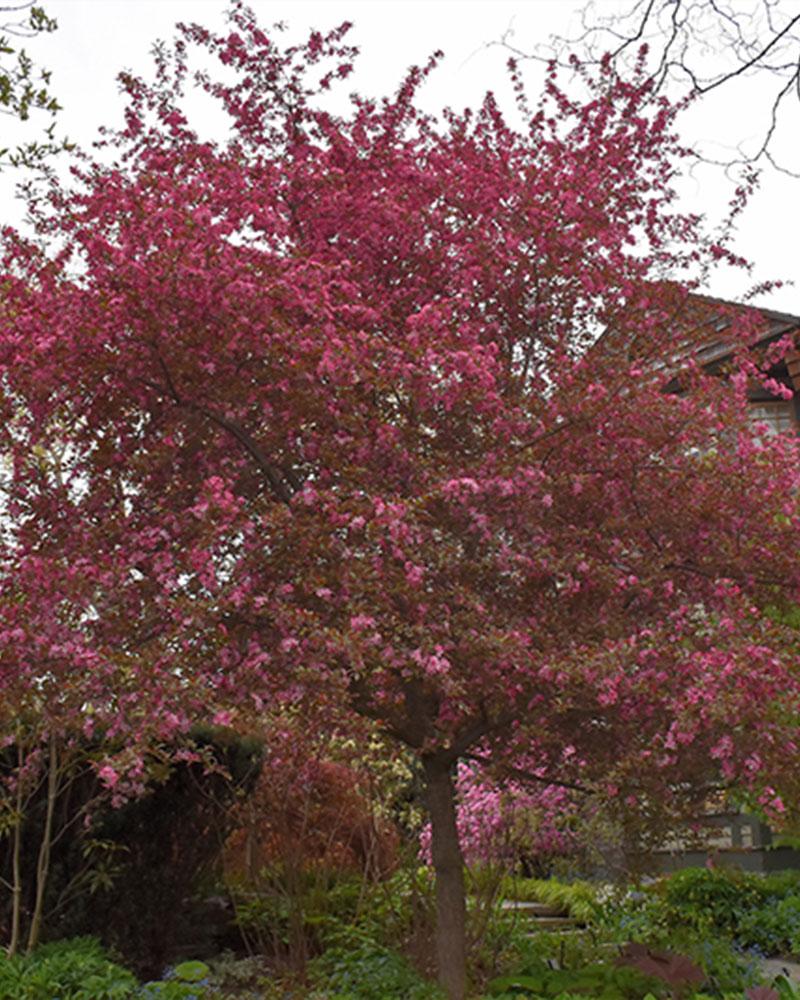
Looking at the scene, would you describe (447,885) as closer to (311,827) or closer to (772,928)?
(311,827)

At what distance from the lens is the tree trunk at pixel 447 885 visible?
7.32 m

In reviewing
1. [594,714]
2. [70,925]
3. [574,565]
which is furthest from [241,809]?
[574,565]

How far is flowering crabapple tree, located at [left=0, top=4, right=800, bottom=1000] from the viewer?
6156mm

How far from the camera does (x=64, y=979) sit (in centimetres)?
618

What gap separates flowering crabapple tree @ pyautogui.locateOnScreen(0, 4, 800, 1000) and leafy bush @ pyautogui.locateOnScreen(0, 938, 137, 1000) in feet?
5.27

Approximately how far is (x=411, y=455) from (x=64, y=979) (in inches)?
139

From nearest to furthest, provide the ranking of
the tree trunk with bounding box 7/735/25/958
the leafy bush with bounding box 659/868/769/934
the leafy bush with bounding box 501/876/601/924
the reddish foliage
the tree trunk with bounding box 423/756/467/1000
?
the tree trunk with bounding box 7/735/25/958, the tree trunk with bounding box 423/756/467/1000, the reddish foliage, the leafy bush with bounding box 659/868/769/934, the leafy bush with bounding box 501/876/601/924

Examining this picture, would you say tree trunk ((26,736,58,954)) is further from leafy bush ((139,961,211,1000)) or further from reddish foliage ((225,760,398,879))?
reddish foliage ((225,760,398,879))

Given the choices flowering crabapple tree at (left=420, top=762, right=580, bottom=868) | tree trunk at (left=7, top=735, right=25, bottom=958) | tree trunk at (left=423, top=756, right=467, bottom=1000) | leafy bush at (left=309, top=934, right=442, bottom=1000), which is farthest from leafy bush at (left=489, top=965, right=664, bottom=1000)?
tree trunk at (left=7, top=735, right=25, bottom=958)

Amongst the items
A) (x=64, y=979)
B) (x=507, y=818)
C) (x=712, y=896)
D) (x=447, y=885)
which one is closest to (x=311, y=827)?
(x=507, y=818)

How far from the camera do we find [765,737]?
20.6 feet

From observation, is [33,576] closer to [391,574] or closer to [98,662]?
[98,662]

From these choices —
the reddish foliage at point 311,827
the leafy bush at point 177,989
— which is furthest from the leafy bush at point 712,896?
the leafy bush at point 177,989

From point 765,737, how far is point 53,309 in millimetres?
4712
